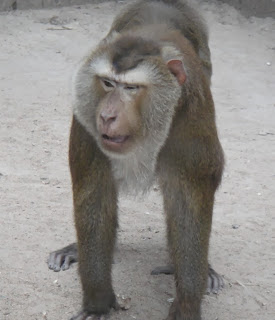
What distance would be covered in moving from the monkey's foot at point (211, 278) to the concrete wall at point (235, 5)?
560 centimetres

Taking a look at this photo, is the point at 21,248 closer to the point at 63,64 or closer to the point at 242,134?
the point at 242,134

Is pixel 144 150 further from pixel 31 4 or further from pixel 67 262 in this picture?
pixel 31 4

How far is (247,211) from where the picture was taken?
551cm

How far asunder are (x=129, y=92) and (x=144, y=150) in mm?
352

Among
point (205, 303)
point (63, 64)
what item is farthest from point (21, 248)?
point (63, 64)

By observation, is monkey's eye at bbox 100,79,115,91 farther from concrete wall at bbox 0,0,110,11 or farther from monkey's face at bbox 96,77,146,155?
concrete wall at bbox 0,0,110,11

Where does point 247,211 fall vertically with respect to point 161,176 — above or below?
below

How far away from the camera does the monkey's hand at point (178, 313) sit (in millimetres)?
3977

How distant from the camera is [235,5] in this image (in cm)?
990

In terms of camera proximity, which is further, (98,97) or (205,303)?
(205,303)

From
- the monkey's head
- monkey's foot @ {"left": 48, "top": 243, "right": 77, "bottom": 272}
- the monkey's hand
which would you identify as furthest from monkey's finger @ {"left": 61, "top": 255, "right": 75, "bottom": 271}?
the monkey's head

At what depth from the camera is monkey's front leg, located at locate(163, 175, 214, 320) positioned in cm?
379

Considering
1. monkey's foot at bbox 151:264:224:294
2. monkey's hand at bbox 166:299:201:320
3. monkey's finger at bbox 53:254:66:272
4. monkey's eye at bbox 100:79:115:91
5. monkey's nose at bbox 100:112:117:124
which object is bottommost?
monkey's finger at bbox 53:254:66:272

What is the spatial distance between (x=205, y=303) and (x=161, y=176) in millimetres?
1046
